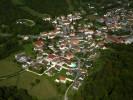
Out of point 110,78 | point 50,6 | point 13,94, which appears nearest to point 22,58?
point 13,94

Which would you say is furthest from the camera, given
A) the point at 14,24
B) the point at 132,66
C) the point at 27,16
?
the point at 27,16

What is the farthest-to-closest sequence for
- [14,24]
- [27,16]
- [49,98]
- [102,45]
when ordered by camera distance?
[27,16] < [14,24] < [102,45] < [49,98]

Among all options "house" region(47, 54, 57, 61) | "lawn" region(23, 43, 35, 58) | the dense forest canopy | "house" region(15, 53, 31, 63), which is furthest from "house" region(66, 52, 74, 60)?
the dense forest canopy

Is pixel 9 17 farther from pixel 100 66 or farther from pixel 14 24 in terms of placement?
pixel 100 66

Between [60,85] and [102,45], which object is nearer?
[60,85]

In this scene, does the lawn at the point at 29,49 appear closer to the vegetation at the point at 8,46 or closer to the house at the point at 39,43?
the house at the point at 39,43

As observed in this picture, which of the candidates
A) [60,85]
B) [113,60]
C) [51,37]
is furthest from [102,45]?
[60,85]

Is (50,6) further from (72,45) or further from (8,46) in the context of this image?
(8,46)
